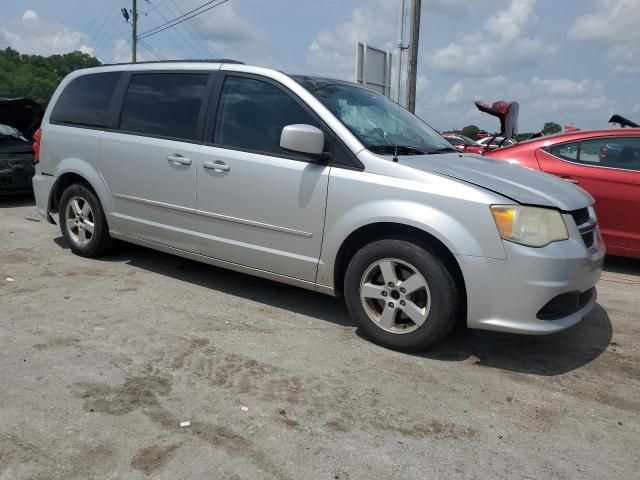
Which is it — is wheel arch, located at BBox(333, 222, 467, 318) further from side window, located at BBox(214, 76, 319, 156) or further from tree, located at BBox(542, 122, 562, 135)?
tree, located at BBox(542, 122, 562, 135)

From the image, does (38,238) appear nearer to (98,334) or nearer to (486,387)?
(98,334)

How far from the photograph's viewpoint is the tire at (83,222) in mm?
5398

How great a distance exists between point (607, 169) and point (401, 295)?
343 centimetres

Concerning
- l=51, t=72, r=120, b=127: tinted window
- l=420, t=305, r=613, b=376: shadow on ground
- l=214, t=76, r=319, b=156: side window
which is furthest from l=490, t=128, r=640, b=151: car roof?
l=51, t=72, r=120, b=127: tinted window

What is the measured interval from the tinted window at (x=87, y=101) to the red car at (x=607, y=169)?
423cm

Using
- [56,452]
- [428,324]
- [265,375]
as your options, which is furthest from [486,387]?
[56,452]

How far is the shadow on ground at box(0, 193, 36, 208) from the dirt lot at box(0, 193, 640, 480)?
469 centimetres

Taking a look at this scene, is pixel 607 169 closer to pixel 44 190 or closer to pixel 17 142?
pixel 44 190

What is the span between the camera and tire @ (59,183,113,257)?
213 inches

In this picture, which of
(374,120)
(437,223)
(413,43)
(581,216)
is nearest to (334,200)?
(437,223)

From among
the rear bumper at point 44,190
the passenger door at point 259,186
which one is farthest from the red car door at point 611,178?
the rear bumper at point 44,190

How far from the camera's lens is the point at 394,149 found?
3943 mm

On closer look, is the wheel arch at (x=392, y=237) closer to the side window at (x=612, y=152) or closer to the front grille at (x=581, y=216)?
the front grille at (x=581, y=216)

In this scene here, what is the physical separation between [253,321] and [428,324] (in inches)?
51.2
